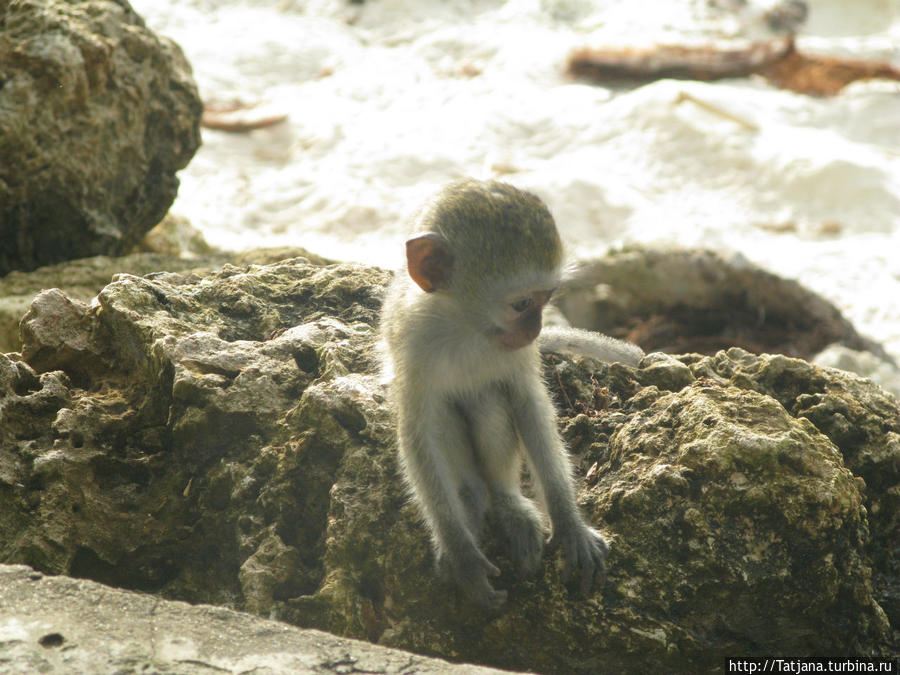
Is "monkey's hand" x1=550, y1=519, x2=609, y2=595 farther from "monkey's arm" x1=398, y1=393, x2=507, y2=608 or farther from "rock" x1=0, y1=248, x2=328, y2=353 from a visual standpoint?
"rock" x1=0, y1=248, x2=328, y2=353

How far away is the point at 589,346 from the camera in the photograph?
14.3 feet

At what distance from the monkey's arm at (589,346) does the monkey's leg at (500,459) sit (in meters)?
0.48

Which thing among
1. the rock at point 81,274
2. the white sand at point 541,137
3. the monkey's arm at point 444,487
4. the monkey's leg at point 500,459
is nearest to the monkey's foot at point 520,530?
the monkey's leg at point 500,459

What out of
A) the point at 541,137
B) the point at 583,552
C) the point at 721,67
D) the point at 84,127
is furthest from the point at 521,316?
the point at 721,67

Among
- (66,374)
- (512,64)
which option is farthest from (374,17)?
(66,374)

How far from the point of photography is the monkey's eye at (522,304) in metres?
3.70

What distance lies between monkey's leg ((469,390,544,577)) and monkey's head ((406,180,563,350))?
0.36 metres

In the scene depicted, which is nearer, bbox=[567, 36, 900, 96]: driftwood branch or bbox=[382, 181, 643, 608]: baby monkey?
bbox=[382, 181, 643, 608]: baby monkey

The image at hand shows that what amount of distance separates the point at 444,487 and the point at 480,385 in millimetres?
523

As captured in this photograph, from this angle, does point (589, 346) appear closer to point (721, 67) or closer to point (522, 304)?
point (522, 304)

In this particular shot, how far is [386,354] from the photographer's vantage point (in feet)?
13.1

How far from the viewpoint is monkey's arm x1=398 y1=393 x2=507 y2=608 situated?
134 inches

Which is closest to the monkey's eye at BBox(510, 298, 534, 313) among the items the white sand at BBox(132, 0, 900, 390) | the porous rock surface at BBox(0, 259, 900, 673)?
the porous rock surface at BBox(0, 259, 900, 673)

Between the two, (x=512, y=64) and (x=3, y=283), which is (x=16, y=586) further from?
(x=512, y=64)
